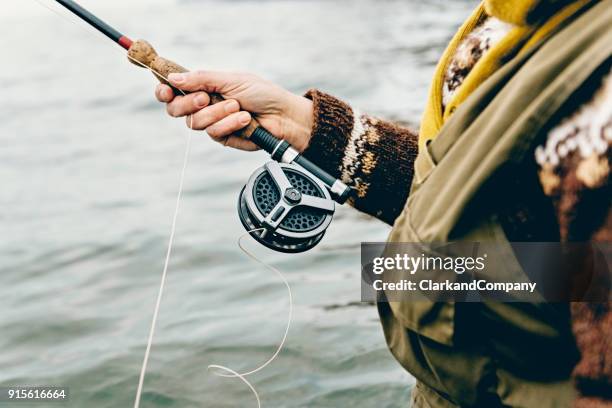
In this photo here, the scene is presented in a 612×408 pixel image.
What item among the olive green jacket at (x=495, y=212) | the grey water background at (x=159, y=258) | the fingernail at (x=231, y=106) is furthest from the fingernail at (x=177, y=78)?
the grey water background at (x=159, y=258)

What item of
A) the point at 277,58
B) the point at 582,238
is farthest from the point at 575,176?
the point at 277,58

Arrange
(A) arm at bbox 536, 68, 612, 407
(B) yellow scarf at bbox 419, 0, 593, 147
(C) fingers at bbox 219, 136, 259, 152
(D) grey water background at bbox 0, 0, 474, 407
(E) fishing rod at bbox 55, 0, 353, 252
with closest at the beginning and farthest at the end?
(A) arm at bbox 536, 68, 612, 407, (B) yellow scarf at bbox 419, 0, 593, 147, (E) fishing rod at bbox 55, 0, 353, 252, (C) fingers at bbox 219, 136, 259, 152, (D) grey water background at bbox 0, 0, 474, 407

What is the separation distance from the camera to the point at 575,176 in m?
1.21

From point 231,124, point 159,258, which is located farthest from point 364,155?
point 159,258

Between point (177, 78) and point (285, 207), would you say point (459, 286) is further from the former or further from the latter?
point (177, 78)

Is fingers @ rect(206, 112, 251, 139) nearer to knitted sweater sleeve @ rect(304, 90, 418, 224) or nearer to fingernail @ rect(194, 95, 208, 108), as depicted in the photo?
fingernail @ rect(194, 95, 208, 108)

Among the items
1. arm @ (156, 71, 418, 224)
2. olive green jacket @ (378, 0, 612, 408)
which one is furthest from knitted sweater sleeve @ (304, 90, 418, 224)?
olive green jacket @ (378, 0, 612, 408)

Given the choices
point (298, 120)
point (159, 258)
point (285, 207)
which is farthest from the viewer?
point (159, 258)

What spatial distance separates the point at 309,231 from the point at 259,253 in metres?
2.39

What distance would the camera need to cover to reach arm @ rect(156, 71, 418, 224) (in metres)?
2.19

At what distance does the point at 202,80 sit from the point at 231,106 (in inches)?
3.7

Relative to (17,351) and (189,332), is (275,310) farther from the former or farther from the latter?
(17,351)

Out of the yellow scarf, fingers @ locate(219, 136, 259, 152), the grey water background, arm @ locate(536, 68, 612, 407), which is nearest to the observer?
arm @ locate(536, 68, 612, 407)

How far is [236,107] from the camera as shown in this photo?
219 centimetres
